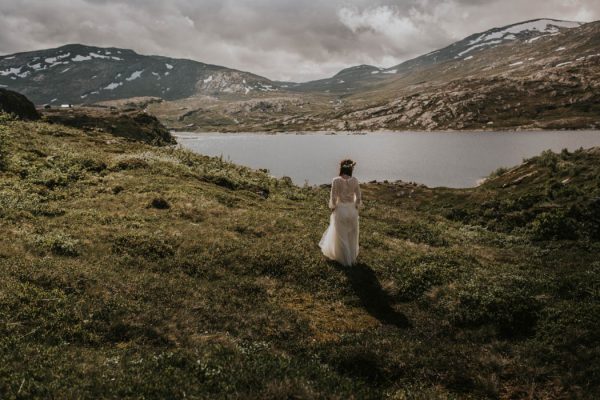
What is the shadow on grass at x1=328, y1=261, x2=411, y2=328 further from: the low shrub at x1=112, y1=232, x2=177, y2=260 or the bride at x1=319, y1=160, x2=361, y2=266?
the low shrub at x1=112, y1=232, x2=177, y2=260

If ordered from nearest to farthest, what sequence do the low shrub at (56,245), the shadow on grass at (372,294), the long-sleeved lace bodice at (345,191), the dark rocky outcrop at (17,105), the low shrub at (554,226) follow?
1. the shadow on grass at (372,294)
2. the low shrub at (56,245)
3. the long-sleeved lace bodice at (345,191)
4. the low shrub at (554,226)
5. the dark rocky outcrop at (17,105)

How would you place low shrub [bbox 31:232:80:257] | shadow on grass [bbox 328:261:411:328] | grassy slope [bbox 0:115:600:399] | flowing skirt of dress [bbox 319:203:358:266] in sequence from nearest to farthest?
grassy slope [bbox 0:115:600:399] < shadow on grass [bbox 328:261:411:328] < low shrub [bbox 31:232:80:257] < flowing skirt of dress [bbox 319:203:358:266]

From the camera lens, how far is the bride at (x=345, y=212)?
1769 centimetres

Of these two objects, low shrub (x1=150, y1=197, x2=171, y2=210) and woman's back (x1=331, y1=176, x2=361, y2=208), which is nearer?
woman's back (x1=331, y1=176, x2=361, y2=208)

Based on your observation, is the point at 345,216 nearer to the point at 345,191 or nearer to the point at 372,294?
the point at 345,191

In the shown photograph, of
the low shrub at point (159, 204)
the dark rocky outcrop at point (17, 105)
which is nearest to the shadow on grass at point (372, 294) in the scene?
the low shrub at point (159, 204)

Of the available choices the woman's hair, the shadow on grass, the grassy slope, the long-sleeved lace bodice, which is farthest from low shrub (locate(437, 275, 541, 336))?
the woman's hair

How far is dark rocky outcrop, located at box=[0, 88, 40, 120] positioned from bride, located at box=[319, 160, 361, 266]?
69.4 m

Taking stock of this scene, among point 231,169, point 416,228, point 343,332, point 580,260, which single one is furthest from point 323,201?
point 343,332

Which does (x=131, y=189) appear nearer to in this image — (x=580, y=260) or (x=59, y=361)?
(x=59, y=361)

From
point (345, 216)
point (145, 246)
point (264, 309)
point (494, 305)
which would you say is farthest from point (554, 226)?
point (145, 246)

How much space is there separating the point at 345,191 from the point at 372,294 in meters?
4.45

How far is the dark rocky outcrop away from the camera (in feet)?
227

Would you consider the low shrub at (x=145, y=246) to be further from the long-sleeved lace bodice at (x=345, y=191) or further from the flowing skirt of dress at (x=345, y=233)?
the long-sleeved lace bodice at (x=345, y=191)
